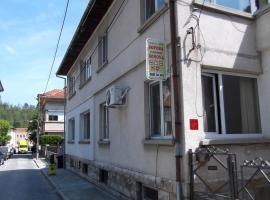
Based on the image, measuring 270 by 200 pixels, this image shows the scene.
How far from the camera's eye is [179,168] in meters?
6.82

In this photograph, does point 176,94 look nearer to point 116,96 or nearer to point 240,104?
point 240,104

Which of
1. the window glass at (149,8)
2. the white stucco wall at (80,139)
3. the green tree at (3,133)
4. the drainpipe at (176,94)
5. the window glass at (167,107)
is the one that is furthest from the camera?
the green tree at (3,133)

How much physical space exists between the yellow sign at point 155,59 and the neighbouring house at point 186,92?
0.43 feet

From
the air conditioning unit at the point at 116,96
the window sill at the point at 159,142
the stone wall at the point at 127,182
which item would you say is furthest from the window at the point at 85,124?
the window sill at the point at 159,142

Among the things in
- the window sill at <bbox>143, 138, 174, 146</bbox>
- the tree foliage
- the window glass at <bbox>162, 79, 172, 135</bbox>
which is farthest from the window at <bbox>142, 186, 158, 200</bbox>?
the tree foliage

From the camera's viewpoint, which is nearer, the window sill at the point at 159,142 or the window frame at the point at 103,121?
the window sill at the point at 159,142

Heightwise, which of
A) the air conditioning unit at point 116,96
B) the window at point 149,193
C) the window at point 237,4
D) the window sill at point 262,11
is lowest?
the window at point 149,193

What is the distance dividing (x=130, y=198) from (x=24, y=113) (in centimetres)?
15466

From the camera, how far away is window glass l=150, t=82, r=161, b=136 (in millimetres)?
8460

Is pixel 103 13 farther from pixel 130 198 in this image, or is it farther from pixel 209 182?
pixel 209 182

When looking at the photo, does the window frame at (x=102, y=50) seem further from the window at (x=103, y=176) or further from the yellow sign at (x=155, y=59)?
the yellow sign at (x=155, y=59)

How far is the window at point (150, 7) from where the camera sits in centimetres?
871

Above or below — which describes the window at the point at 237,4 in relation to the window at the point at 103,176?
above

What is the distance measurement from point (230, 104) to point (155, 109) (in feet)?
5.97
